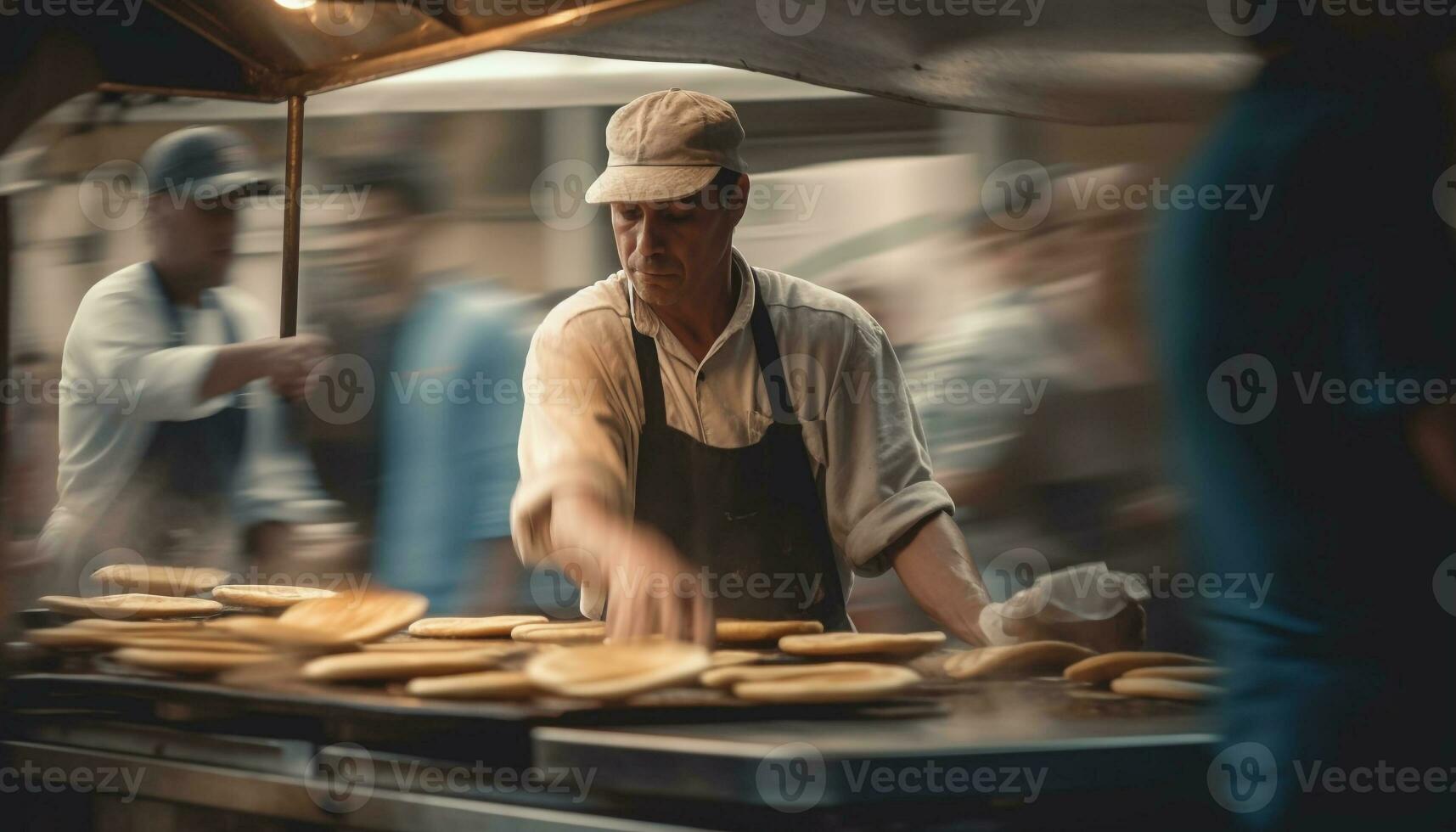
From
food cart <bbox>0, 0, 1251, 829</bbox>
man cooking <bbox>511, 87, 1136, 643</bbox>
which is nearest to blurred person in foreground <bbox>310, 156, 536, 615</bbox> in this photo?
food cart <bbox>0, 0, 1251, 829</bbox>

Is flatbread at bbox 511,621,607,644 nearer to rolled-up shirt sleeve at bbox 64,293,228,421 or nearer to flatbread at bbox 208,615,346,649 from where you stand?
flatbread at bbox 208,615,346,649

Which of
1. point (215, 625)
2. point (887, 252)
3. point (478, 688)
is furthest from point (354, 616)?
point (887, 252)

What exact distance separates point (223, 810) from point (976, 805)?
898 millimetres

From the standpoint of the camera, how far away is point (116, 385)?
229 cm

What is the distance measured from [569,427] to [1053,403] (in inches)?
51.4

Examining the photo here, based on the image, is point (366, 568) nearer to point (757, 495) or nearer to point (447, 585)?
point (447, 585)

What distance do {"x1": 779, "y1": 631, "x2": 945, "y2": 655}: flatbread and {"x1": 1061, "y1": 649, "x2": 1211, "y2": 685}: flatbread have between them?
0.24m

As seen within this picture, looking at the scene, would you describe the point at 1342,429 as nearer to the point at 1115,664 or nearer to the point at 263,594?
the point at 1115,664

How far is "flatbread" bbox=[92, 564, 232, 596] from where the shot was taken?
7.49 feet

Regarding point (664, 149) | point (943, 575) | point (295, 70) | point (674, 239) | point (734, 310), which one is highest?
point (295, 70)

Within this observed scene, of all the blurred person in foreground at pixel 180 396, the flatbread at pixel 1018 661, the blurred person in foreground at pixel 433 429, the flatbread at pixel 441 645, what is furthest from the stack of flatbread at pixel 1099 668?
the blurred person in foreground at pixel 180 396

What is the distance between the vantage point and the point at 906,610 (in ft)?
9.22

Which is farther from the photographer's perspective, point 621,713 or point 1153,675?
point 1153,675

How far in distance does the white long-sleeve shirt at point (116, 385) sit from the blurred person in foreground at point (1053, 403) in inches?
63.6
